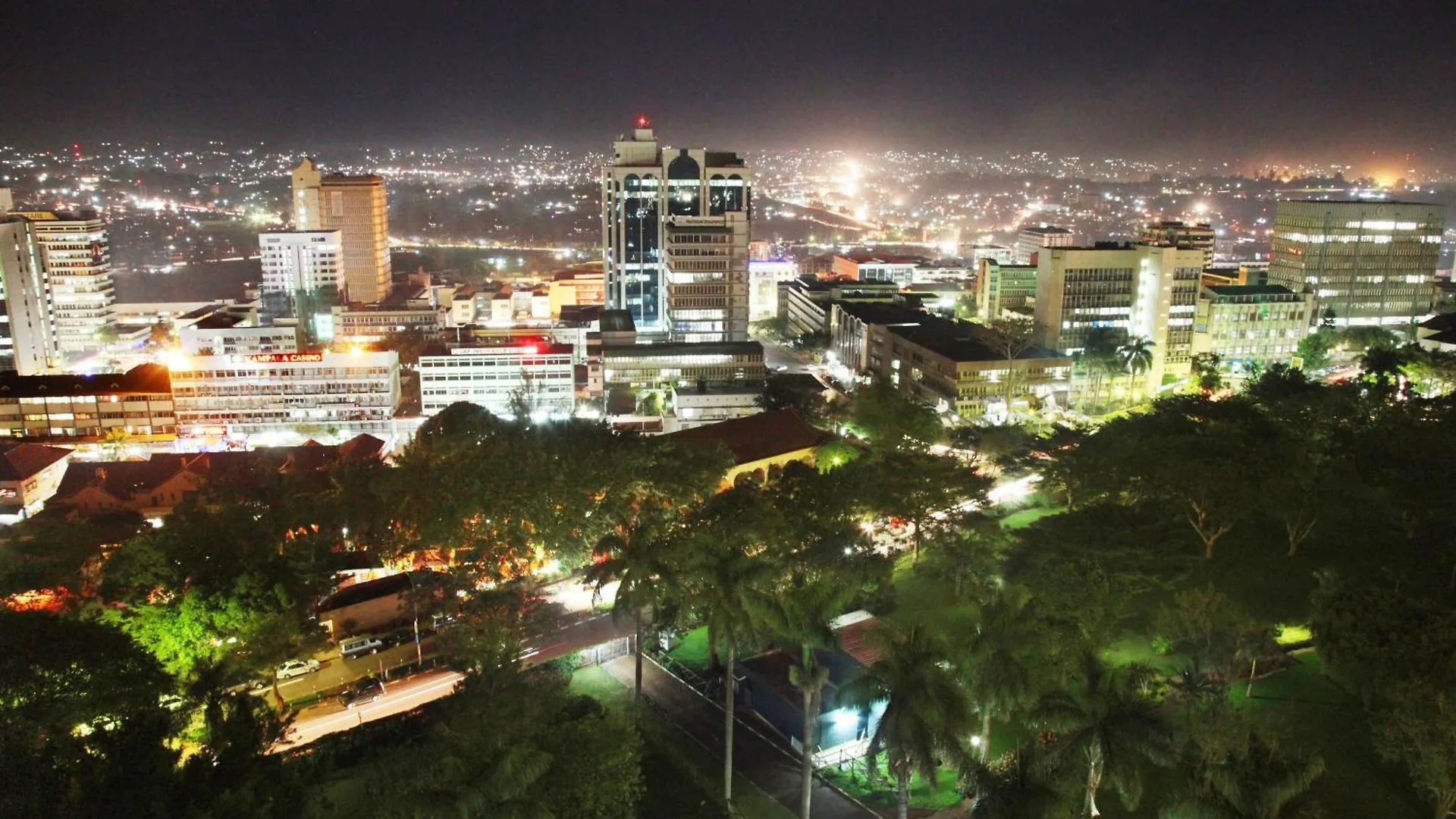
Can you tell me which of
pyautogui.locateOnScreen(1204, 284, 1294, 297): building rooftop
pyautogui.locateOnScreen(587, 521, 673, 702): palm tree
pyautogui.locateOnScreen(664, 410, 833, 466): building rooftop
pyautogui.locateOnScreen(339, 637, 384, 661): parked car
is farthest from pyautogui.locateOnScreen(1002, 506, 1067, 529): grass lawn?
pyautogui.locateOnScreen(1204, 284, 1294, 297): building rooftop

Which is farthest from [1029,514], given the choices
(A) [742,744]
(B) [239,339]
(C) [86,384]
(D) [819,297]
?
(B) [239,339]

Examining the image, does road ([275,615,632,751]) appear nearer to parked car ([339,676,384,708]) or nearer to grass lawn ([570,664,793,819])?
parked car ([339,676,384,708])

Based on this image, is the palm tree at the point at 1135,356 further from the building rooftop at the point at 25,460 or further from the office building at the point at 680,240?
the building rooftop at the point at 25,460

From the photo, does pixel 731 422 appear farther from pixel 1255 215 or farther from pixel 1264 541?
pixel 1255 215

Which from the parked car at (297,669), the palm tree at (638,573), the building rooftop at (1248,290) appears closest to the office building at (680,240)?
the building rooftop at (1248,290)

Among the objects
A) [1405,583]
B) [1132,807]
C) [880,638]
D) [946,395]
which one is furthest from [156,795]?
[946,395]

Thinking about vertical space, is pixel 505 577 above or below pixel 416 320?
below

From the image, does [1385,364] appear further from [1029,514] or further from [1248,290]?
[1029,514]
